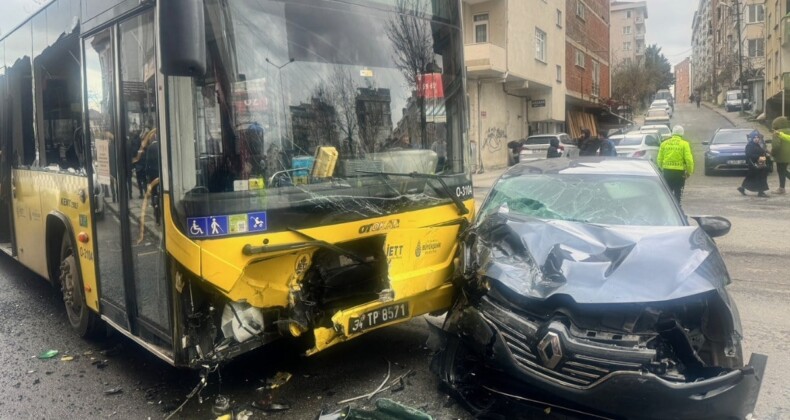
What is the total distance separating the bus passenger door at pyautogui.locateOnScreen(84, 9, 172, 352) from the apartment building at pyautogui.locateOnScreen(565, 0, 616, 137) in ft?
122

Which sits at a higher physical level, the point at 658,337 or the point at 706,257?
the point at 706,257

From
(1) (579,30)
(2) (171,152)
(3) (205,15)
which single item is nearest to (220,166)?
(2) (171,152)

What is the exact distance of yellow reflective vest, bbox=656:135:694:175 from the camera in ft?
33.8

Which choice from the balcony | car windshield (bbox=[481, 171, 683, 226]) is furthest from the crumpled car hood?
the balcony

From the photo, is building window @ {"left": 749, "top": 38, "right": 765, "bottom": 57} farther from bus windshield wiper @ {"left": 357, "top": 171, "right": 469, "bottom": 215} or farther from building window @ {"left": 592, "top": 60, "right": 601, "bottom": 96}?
bus windshield wiper @ {"left": 357, "top": 171, "right": 469, "bottom": 215}

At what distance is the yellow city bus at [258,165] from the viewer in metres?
3.54

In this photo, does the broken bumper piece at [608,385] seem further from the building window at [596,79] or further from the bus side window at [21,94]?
the building window at [596,79]

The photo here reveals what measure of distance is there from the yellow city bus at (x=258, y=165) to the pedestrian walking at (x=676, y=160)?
264 inches

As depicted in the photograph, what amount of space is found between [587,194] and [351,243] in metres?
2.33

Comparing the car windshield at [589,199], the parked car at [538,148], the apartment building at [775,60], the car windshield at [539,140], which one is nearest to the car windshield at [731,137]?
the parked car at [538,148]

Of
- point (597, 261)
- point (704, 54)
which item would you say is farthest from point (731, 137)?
point (704, 54)

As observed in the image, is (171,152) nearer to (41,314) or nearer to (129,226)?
(129,226)

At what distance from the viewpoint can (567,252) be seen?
4.02 meters

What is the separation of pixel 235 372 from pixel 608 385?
2867mm
